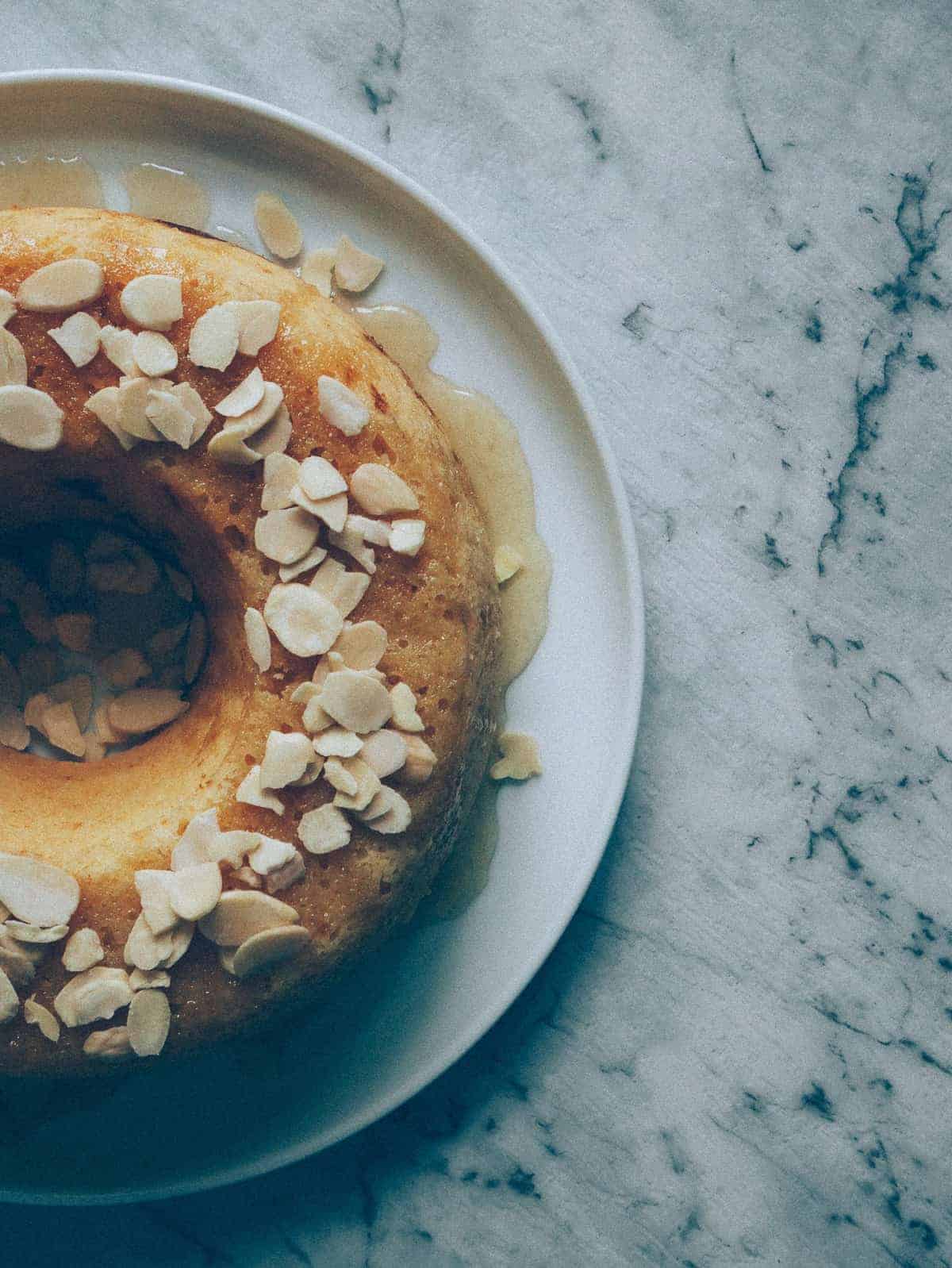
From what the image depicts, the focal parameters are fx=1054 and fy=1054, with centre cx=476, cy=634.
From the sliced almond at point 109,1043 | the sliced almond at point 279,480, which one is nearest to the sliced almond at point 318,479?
the sliced almond at point 279,480

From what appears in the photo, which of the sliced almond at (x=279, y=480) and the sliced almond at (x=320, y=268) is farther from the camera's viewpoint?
the sliced almond at (x=320, y=268)

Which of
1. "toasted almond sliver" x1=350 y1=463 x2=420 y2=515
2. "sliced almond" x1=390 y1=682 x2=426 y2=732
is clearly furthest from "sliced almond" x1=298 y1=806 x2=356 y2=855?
"toasted almond sliver" x1=350 y1=463 x2=420 y2=515

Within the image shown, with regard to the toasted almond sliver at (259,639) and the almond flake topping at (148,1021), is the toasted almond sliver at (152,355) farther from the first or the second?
the almond flake topping at (148,1021)

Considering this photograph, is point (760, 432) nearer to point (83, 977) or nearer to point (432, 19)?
point (432, 19)

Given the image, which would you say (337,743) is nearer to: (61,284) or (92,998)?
(92,998)

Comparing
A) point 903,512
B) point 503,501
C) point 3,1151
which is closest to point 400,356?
point 503,501

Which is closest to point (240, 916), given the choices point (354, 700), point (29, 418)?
point (354, 700)

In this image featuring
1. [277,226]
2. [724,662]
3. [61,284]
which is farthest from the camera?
[724,662]
